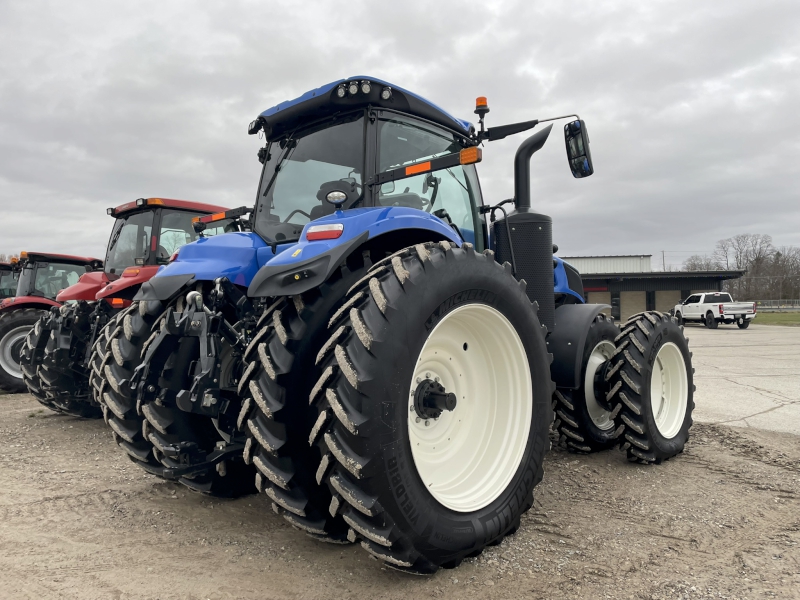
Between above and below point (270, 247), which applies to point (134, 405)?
below

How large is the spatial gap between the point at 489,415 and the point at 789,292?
2681 inches

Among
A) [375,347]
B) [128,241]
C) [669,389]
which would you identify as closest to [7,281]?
[128,241]

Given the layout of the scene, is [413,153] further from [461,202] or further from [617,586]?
[617,586]

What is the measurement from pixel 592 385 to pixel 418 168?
2599 mm

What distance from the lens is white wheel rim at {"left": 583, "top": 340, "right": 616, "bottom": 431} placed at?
4473 mm

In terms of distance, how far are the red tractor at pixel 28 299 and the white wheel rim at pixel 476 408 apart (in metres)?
7.21

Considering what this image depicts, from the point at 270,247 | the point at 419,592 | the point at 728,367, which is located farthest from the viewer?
the point at 728,367

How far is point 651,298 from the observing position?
3228 cm

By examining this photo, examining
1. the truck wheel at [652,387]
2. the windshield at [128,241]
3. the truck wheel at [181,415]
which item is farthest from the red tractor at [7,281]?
the truck wheel at [652,387]

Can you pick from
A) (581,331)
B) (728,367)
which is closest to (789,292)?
(728,367)

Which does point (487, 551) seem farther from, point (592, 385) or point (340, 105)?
point (340, 105)

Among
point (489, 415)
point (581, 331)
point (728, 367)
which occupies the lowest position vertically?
point (728, 367)

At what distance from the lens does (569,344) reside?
159 inches

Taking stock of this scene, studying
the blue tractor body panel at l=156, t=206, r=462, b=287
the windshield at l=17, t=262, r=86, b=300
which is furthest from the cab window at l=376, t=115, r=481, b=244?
the windshield at l=17, t=262, r=86, b=300
